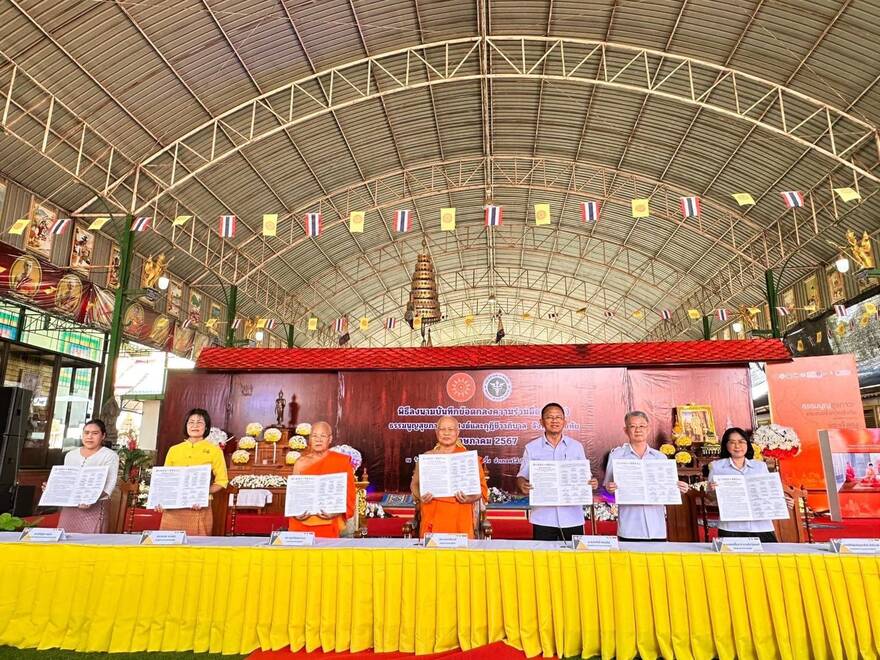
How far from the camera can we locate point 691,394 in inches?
305

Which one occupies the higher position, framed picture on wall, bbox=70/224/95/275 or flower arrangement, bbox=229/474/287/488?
framed picture on wall, bbox=70/224/95/275

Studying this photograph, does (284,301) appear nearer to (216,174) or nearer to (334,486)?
(216,174)

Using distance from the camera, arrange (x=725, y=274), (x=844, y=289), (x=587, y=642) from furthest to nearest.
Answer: (x=725, y=274) < (x=844, y=289) < (x=587, y=642)

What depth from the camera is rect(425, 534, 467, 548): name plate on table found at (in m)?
3.07

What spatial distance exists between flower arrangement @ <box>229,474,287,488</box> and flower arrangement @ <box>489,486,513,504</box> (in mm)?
2826

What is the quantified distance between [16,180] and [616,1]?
14.7 m

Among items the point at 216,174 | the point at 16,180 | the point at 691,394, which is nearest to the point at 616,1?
the point at 691,394

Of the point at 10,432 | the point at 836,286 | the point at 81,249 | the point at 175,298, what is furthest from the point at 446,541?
the point at 836,286

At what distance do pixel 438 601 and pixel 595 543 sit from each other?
0.92 meters

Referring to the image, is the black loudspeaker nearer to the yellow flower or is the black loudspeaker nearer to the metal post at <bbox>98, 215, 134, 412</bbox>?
the metal post at <bbox>98, 215, 134, 412</bbox>

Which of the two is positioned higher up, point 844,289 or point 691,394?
point 844,289

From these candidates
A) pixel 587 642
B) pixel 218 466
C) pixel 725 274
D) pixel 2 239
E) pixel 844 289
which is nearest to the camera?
pixel 587 642

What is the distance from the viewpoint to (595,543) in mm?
3023

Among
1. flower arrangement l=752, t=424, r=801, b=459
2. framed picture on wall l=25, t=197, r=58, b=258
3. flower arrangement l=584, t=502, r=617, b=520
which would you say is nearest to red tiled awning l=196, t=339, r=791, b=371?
flower arrangement l=584, t=502, r=617, b=520
